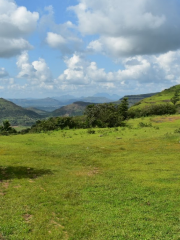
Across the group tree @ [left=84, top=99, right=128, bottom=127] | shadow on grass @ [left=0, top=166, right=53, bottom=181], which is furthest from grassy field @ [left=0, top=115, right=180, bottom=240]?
tree @ [left=84, top=99, right=128, bottom=127]

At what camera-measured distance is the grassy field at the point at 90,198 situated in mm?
9977

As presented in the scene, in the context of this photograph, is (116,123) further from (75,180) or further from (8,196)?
(8,196)

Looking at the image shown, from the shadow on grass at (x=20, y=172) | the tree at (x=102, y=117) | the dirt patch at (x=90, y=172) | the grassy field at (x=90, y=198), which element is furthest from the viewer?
the tree at (x=102, y=117)

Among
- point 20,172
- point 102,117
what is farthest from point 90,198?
point 102,117

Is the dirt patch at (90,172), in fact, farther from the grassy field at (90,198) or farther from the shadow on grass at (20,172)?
the shadow on grass at (20,172)

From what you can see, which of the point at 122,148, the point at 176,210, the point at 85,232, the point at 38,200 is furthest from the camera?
the point at 122,148

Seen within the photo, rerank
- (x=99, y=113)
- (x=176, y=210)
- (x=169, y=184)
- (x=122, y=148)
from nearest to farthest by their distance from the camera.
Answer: (x=176, y=210) < (x=169, y=184) < (x=122, y=148) < (x=99, y=113)

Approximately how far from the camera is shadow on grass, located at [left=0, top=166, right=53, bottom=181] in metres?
17.8

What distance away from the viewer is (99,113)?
65938 mm

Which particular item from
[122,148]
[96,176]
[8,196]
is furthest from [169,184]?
[122,148]

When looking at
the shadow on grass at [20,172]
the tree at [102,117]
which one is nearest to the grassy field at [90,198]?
the shadow on grass at [20,172]

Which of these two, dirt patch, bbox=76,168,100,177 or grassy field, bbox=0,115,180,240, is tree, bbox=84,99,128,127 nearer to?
grassy field, bbox=0,115,180,240

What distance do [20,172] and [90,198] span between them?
847 centimetres

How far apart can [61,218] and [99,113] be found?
182ft
